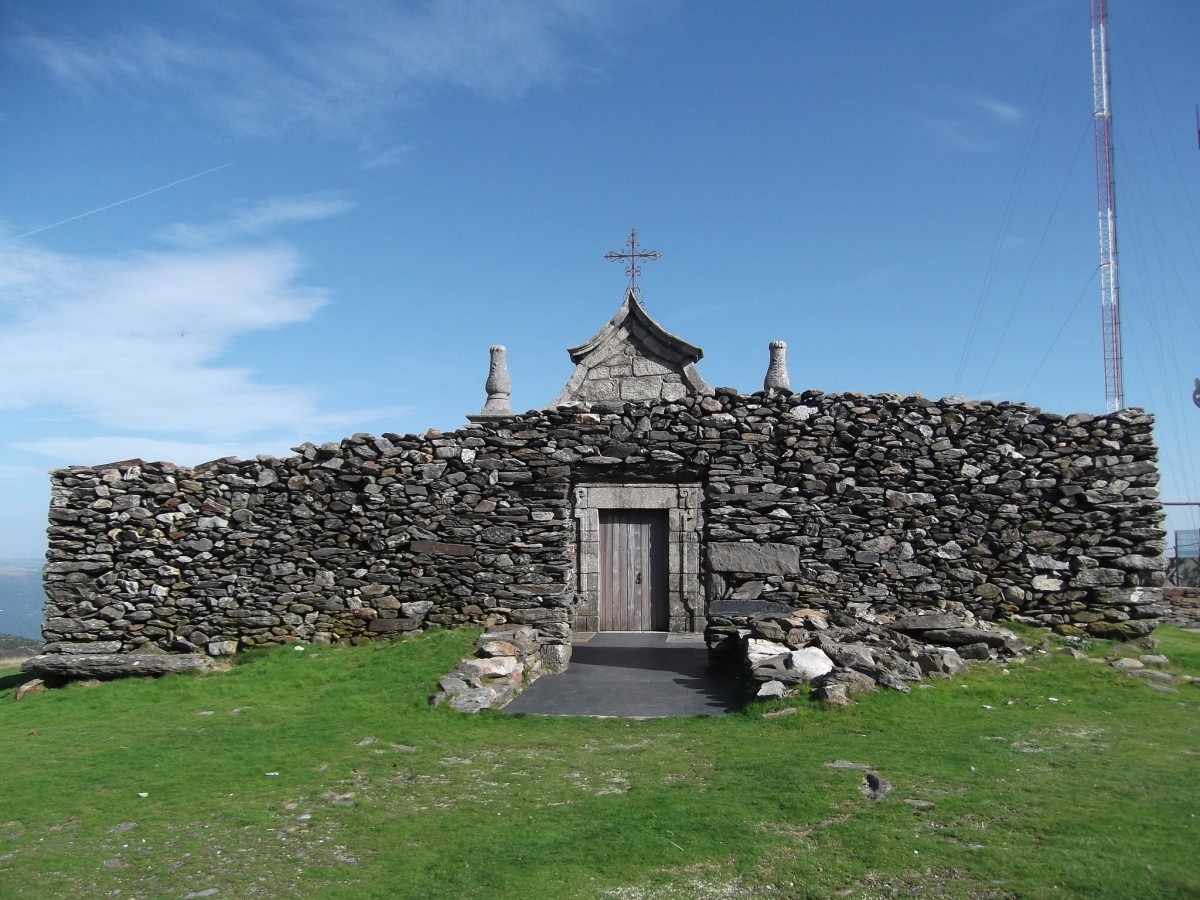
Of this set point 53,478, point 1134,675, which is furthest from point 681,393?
point 53,478

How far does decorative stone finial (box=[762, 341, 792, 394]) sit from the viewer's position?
1866 cm

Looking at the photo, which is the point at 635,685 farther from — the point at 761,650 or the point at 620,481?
the point at 620,481

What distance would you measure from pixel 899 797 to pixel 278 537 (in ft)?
29.9

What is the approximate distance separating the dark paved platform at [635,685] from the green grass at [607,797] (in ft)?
2.11

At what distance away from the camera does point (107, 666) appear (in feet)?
36.5

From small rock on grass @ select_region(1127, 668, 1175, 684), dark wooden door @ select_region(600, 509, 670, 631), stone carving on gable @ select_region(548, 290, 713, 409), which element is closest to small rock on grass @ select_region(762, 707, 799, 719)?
small rock on grass @ select_region(1127, 668, 1175, 684)

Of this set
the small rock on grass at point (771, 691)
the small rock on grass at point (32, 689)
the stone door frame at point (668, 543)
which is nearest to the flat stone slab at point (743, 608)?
the small rock on grass at point (771, 691)

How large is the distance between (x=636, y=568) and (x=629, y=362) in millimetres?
5332

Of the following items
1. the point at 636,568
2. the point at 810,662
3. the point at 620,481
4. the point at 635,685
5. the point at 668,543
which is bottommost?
the point at 635,685

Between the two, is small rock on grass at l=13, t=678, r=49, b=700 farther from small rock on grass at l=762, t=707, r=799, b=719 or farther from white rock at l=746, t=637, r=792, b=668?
small rock on grass at l=762, t=707, r=799, b=719

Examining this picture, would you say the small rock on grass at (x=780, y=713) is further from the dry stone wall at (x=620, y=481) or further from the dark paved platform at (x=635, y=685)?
the dry stone wall at (x=620, y=481)

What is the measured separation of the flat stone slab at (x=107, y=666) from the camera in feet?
36.5

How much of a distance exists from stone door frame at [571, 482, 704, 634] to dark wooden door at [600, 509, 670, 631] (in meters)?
0.15

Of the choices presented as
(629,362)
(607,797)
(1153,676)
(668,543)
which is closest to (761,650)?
(607,797)
